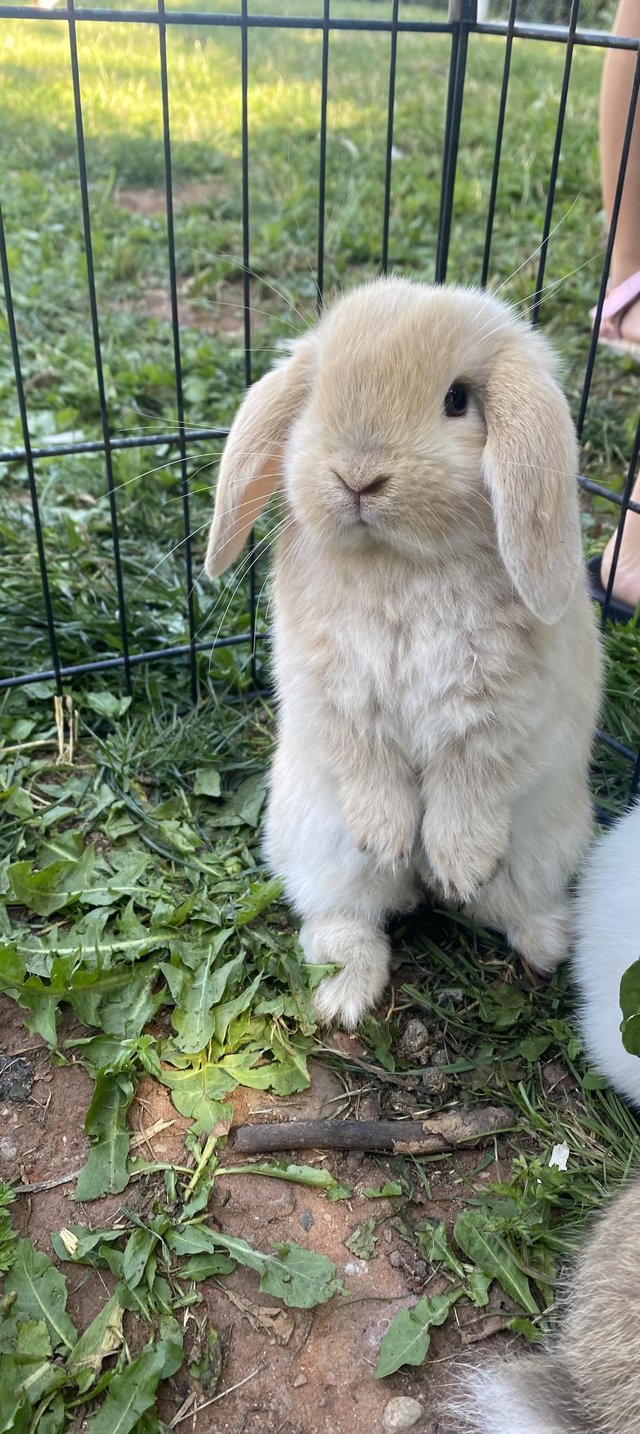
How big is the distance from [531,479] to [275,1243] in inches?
50.5

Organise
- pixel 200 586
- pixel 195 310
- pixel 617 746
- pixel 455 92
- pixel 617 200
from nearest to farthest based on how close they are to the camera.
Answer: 1. pixel 617 200
2. pixel 455 92
3. pixel 617 746
4. pixel 200 586
5. pixel 195 310

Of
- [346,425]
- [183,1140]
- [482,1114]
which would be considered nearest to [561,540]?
[346,425]

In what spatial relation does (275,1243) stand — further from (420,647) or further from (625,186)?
(625,186)

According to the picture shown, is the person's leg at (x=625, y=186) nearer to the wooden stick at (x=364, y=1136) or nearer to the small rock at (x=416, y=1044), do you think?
the small rock at (x=416, y=1044)

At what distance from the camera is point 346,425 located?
5.65 ft

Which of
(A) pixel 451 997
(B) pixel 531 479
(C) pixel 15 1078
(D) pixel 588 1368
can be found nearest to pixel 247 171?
(B) pixel 531 479

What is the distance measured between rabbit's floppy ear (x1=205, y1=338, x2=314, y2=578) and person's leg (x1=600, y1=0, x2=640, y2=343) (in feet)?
3.61

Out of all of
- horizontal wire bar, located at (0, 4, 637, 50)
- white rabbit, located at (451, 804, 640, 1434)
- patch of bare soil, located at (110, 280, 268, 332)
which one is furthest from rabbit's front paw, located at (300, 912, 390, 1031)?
patch of bare soil, located at (110, 280, 268, 332)

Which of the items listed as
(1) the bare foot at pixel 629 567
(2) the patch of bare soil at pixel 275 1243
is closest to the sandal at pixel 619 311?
(1) the bare foot at pixel 629 567

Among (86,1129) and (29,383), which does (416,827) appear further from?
(29,383)

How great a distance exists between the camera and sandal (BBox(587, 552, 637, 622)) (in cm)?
313

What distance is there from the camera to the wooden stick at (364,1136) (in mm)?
1963

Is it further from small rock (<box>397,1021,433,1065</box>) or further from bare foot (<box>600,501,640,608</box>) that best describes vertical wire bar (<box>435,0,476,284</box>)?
small rock (<box>397,1021,433,1065</box>)

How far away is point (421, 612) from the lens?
1.84 meters
